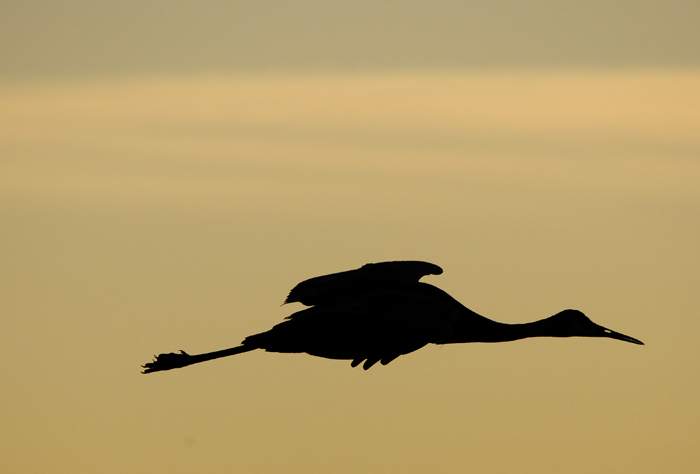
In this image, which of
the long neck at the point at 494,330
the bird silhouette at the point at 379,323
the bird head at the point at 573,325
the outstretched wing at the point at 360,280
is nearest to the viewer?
the bird silhouette at the point at 379,323

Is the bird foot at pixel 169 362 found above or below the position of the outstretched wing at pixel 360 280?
below

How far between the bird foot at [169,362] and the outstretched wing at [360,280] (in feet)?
9.12

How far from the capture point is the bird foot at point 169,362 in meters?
28.4

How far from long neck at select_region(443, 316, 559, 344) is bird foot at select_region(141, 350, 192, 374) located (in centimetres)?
599

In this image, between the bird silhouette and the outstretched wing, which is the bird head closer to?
the bird silhouette

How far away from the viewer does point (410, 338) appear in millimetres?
24453

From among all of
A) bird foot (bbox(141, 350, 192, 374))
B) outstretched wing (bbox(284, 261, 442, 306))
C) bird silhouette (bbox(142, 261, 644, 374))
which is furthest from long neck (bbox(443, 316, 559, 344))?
bird foot (bbox(141, 350, 192, 374))

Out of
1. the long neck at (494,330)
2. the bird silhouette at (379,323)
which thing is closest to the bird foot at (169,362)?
the bird silhouette at (379,323)

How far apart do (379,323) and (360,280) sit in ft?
12.6

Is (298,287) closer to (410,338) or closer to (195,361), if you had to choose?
(195,361)

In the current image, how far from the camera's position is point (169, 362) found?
28578 millimetres

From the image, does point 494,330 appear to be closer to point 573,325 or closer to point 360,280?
point 573,325

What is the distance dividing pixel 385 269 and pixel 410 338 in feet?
15.1

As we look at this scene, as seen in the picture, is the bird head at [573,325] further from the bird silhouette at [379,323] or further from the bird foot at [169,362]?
the bird foot at [169,362]
